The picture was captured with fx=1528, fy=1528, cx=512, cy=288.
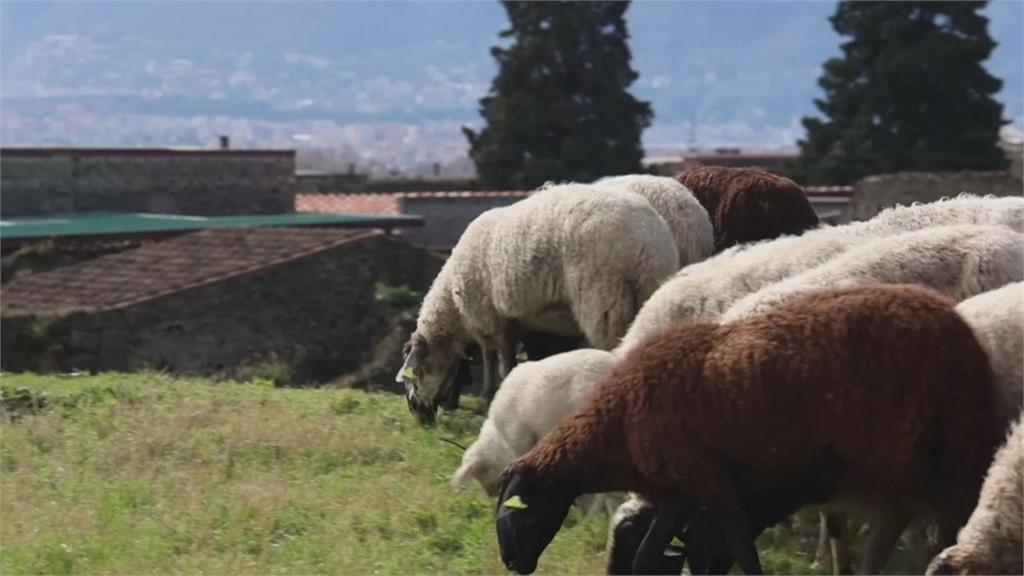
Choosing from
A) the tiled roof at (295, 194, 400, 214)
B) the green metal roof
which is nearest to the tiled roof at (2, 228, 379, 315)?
the green metal roof

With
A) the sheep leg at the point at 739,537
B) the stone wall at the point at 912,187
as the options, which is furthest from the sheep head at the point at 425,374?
the stone wall at the point at 912,187

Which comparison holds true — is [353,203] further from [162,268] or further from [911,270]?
[911,270]

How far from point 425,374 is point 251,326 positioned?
8.66m

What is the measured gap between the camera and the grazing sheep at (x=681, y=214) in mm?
11273

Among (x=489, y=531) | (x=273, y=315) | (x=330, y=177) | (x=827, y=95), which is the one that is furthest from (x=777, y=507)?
(x=330, y=177)

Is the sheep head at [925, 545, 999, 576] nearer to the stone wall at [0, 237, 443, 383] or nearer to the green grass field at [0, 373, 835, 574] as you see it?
the green grass field at [0, 373, 835, 574]

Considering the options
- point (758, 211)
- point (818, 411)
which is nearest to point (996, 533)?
point (818, 411)

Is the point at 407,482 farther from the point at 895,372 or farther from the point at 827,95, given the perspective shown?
the point at 827,95

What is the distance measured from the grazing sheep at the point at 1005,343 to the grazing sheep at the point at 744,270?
6.13ft

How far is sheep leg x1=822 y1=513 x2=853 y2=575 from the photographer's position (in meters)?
7.67

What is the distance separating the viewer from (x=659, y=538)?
6.83 meters

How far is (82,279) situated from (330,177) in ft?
98.5

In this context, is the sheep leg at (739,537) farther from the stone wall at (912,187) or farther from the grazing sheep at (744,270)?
the stone wall at (912,187)

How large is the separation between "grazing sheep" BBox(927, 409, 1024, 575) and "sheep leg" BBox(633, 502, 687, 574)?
135 cm
